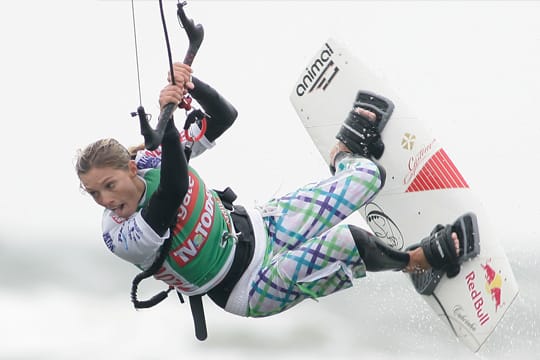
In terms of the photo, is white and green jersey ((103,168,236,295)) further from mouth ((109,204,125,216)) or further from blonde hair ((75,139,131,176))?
blonde hair ((75,139,131,176))

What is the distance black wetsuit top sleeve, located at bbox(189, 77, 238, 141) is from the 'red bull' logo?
1.70 m

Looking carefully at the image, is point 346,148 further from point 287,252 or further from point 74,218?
point 74,218

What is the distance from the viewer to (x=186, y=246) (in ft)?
20.5

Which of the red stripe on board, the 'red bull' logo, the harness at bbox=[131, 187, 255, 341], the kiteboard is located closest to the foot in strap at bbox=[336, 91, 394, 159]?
the kiteboard

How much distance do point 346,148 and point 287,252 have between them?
88 cm

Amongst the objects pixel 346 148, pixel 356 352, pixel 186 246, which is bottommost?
pixel 356 352

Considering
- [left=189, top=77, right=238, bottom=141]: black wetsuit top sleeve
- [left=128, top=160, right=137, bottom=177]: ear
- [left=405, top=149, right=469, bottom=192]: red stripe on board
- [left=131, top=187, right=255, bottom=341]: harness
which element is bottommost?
[left=131, top=187, right=255, bottom=341]: harness

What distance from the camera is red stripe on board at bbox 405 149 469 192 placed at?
7.20 meters

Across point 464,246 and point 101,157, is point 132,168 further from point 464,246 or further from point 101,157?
point 464,246

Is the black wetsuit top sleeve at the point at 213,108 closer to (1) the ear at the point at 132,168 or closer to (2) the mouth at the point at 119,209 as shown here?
(1) the ear at the point at 132,168

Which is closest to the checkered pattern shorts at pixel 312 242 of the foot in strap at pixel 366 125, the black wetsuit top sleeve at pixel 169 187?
the foot in strap at pixel 366 125

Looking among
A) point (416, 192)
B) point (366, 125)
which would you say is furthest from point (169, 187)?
point (416, 192)

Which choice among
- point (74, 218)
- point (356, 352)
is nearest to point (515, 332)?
point (356, 352)

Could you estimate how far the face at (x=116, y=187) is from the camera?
594cm
